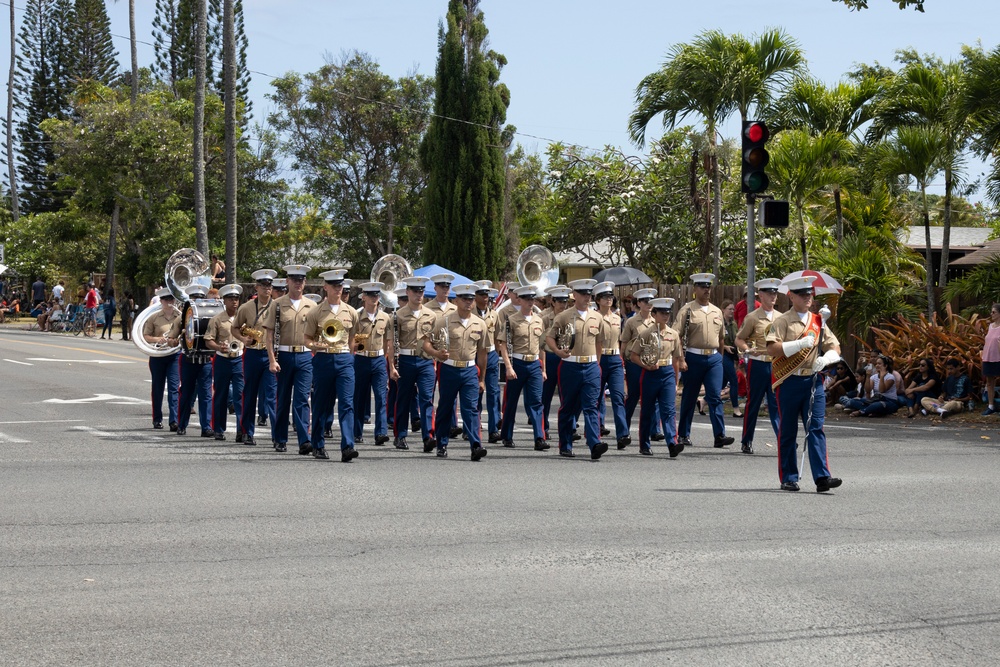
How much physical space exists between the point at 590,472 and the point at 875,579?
5068 millimetres

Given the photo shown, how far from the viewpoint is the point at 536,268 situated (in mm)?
20234

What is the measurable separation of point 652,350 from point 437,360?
249 centimetres

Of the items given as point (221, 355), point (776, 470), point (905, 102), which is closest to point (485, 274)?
point (905, 102)

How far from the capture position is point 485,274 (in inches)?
1613

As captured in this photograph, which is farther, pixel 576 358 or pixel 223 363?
pixel 223 363

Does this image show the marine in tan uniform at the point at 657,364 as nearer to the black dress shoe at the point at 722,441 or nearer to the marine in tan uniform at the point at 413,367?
the black dress shoe at the point at 722,441

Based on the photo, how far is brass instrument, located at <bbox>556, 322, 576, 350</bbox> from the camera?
46.8 ft

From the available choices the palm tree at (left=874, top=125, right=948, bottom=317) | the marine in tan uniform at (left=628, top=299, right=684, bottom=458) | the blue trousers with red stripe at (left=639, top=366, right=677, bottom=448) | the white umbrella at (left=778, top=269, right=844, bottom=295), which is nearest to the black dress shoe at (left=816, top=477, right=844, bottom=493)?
the blue trousers with red stripe at (left=639, top=366, right=677, bottom=448)

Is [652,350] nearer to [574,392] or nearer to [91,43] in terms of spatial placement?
[574,392]

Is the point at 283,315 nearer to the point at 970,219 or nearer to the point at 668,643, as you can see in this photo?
the point at 668,643

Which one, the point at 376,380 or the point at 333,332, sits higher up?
the point at 333,332

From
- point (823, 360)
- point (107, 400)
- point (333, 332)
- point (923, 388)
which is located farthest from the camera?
point (107, 400)

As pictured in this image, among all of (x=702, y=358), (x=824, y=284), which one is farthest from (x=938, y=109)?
(x=702, y=358)

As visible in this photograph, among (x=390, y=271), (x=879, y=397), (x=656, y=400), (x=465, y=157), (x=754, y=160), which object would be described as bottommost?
(x=879, y=397)
